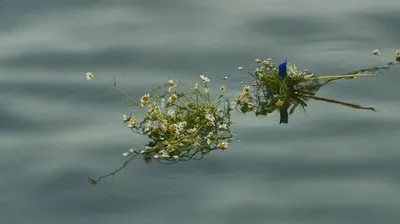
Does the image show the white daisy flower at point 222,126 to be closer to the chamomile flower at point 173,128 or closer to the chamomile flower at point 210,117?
the chamomile flower at point 210,117

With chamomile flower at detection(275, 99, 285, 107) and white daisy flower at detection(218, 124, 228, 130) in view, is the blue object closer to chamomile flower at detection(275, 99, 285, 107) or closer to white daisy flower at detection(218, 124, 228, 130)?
chamomile flower at detection(275, 99, 285, 107)

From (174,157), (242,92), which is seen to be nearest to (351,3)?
(242,92)

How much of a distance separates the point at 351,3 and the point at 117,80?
129 cm

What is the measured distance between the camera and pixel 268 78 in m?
4.42

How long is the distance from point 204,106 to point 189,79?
36 centimetres

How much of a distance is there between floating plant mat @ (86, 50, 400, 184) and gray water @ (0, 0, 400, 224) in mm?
47

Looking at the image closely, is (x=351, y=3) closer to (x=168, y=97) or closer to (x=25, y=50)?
(x=168, y=97)

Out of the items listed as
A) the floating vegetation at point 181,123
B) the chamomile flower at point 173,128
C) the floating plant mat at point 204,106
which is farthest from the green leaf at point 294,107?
the chamomile flower at point 173,128

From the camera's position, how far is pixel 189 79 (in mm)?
4516

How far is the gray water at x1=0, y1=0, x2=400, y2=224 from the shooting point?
3.73 meters

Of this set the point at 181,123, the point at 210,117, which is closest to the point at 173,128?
the point at 181,123

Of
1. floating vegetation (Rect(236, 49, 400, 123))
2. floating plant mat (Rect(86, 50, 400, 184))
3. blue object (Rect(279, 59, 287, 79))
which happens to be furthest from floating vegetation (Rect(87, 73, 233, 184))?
blue object (Rect(279, 59, 287, 79))

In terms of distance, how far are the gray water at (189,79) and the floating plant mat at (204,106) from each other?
0.05 meters

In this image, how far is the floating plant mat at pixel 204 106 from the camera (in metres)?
4.04
